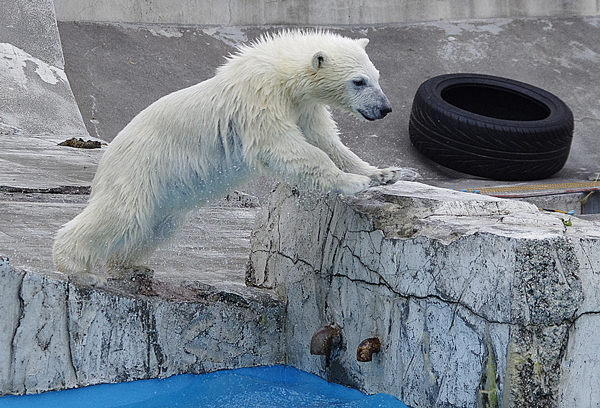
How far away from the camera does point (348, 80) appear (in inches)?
106

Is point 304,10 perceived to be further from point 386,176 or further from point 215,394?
point 215,394

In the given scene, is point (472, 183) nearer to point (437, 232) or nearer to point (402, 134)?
point (402, 134)

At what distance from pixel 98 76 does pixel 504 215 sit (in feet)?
20.6

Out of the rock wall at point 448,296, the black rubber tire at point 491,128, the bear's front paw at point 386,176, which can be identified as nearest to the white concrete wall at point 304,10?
the black rubber tire at point 491,128

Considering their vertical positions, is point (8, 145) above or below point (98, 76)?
below

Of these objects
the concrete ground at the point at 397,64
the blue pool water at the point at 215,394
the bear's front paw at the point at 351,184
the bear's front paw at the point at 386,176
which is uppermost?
the concrete ground at the point at 397,64

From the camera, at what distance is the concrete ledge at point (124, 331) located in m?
2.69

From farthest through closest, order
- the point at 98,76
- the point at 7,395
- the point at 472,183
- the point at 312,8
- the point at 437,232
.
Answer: the point at 312,8 → the point at 98,76 → the point at 472,183 → the point at 7,395 → the point at 437,232

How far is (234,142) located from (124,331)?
0.93 meters

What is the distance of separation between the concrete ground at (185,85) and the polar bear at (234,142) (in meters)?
0.81

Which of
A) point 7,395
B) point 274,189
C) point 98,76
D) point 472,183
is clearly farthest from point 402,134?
point 7,395

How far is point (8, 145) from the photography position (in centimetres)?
572

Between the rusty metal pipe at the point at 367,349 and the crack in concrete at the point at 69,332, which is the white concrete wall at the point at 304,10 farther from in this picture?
the rusty metal pipe at the point at 367,349

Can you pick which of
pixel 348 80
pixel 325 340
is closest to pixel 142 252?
pixel 325 340
